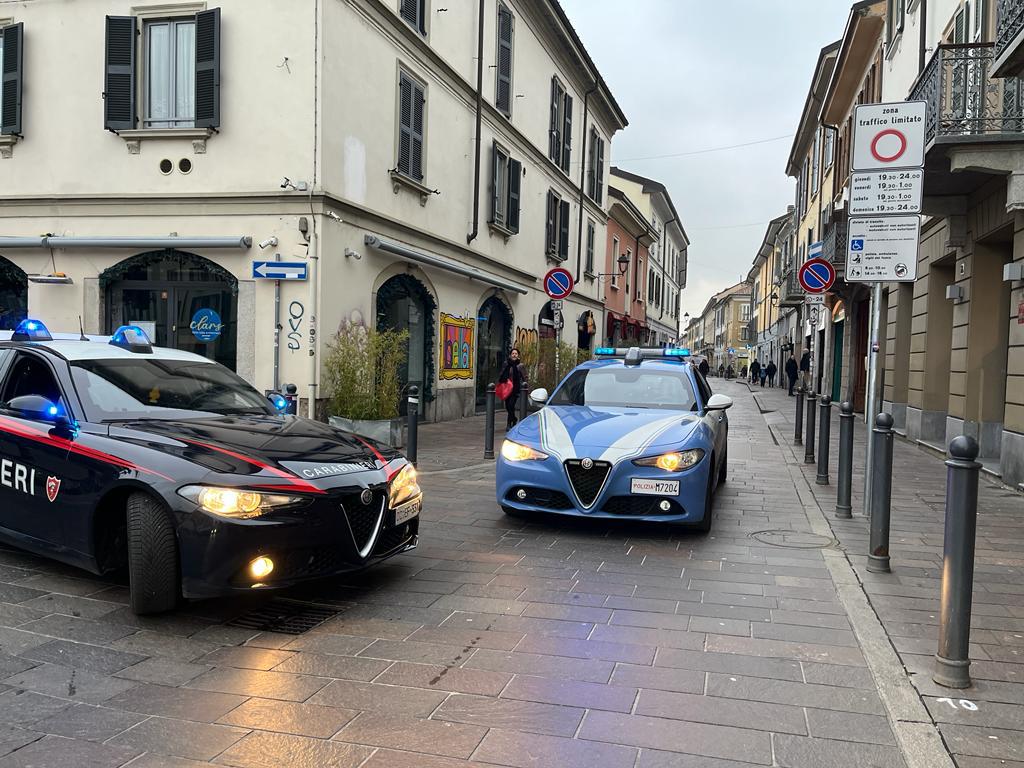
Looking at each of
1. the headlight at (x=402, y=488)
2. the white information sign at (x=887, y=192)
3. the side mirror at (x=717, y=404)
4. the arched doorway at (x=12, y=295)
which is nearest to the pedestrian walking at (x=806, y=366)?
the side mirror at (x=717, y=404)

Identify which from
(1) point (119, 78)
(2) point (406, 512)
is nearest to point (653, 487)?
(2) point (406, 512)

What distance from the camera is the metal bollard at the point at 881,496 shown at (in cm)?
542

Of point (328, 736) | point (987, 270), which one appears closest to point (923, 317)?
point (987, 270)

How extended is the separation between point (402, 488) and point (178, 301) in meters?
9.44

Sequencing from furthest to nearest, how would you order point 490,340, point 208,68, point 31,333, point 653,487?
point 490,340 → point 208,68 → point 653,487 → point 31,333

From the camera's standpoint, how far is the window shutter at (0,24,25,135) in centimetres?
1321

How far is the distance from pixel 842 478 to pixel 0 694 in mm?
6749

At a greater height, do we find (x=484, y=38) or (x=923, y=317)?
(x=484, y=38)

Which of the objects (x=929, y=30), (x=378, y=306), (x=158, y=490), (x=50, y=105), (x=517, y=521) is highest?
(x=929, y=30)

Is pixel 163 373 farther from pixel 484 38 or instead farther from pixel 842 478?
pixel 484 38

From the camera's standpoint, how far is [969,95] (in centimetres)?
1020

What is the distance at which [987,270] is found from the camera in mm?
11719

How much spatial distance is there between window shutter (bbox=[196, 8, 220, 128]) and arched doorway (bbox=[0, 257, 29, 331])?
4.26 meters

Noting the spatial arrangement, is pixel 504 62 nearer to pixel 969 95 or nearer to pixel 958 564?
pixel 969 95
